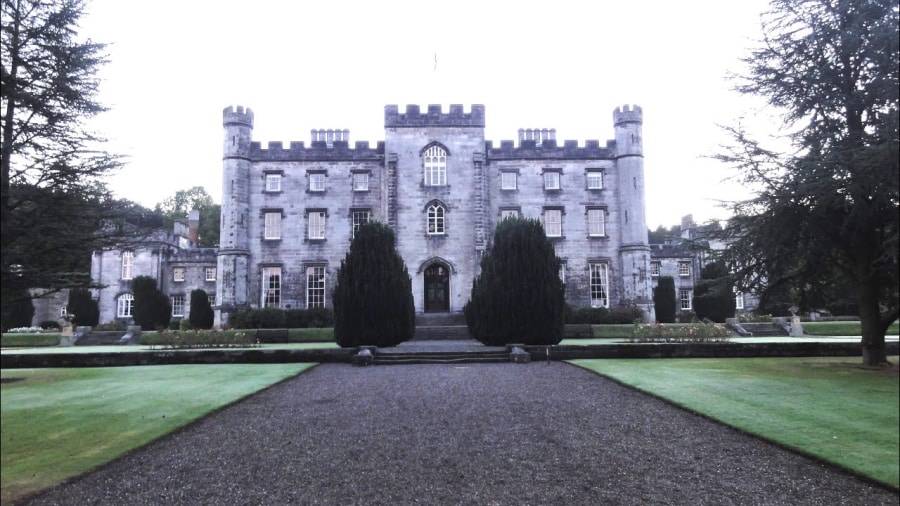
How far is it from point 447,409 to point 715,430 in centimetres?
383

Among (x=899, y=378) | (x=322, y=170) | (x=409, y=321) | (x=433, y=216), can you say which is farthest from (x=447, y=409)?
(x=322, y=170)

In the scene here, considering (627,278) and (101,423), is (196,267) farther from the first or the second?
(101,423)

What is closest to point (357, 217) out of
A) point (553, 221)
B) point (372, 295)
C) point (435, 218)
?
point (435, 218)

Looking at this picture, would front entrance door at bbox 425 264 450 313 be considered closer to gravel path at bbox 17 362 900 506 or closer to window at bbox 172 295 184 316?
window at bbox 172 295 184 316

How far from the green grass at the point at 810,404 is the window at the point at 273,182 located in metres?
27.1

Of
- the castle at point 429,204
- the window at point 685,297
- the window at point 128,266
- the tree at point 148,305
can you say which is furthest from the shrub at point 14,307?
the window at point 685,297

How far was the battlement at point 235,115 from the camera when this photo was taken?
3372 cm

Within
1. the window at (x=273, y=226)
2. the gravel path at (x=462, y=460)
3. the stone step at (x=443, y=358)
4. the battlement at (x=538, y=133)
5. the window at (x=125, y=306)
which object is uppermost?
the battlement at (x=538, y=133)

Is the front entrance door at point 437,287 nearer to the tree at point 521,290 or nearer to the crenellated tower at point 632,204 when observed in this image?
the crenellated tower at point 632,204

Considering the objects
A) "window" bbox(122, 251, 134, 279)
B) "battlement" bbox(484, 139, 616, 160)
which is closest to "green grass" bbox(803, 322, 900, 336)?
"battlement" bbox(484, 139, 616, 160)

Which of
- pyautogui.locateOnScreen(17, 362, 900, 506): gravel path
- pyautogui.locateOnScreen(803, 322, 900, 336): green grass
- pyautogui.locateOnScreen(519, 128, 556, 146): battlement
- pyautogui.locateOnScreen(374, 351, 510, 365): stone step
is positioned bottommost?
pyautogui.locateOnScreen(17, 362, 900, 506): gravel path

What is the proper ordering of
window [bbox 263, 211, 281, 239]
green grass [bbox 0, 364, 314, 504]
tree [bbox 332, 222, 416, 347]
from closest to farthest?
green grass [bbox 0, 364, 314, 504] < tree [bbox 332, 222, 416, 347] < window [bbox 263, 211, 281, 239]

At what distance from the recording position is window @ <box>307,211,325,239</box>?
113ft

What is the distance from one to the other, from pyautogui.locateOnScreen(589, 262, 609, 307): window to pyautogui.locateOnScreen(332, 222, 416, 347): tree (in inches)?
657
